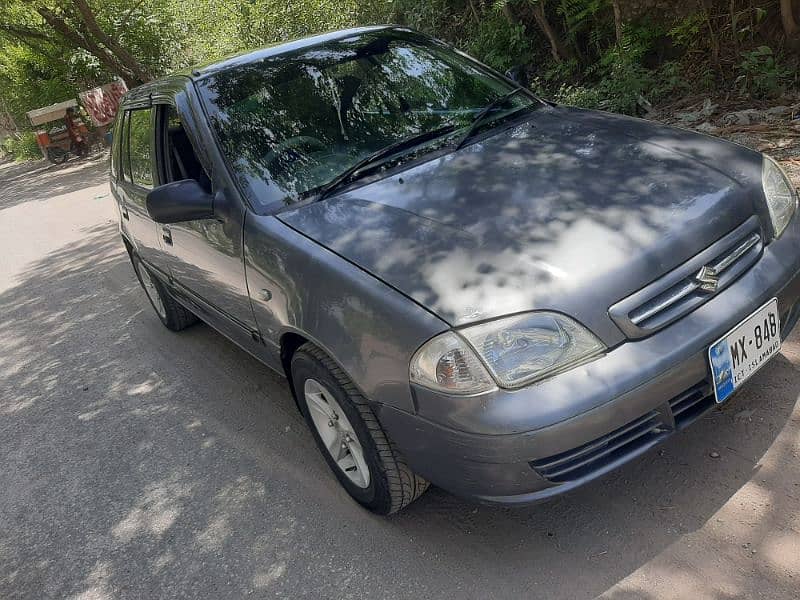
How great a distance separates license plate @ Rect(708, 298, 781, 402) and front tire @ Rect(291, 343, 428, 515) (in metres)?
1.10

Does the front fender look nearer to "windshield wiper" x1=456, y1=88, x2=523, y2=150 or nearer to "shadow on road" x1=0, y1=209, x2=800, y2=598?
"shadow on road" x1=0, y1=209, x2=800, y2=598

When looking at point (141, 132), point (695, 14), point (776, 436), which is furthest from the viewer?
point (695, 14)

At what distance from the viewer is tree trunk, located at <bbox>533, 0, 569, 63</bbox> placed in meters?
8.03

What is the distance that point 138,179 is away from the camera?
436cm

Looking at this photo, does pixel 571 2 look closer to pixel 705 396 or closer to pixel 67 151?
pixel 705 396

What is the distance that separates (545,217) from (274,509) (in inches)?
66.9

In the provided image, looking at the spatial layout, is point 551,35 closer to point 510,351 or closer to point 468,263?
point 468,263

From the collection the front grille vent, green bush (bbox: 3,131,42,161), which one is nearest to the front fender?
the front grille vent

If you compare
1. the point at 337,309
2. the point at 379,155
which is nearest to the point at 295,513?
the point at 337,309

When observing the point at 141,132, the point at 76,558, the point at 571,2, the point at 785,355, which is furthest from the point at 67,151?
the point at 785,355

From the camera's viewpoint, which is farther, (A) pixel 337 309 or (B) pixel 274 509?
(B) pixel 274 509

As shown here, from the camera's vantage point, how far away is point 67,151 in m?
18.4

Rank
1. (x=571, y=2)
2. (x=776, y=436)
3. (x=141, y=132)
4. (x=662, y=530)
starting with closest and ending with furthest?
(x=662, y=530) → (x=776, y=436) → (x=141, y=132) → (x=571, y=2)

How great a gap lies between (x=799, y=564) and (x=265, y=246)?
2.14 metres
